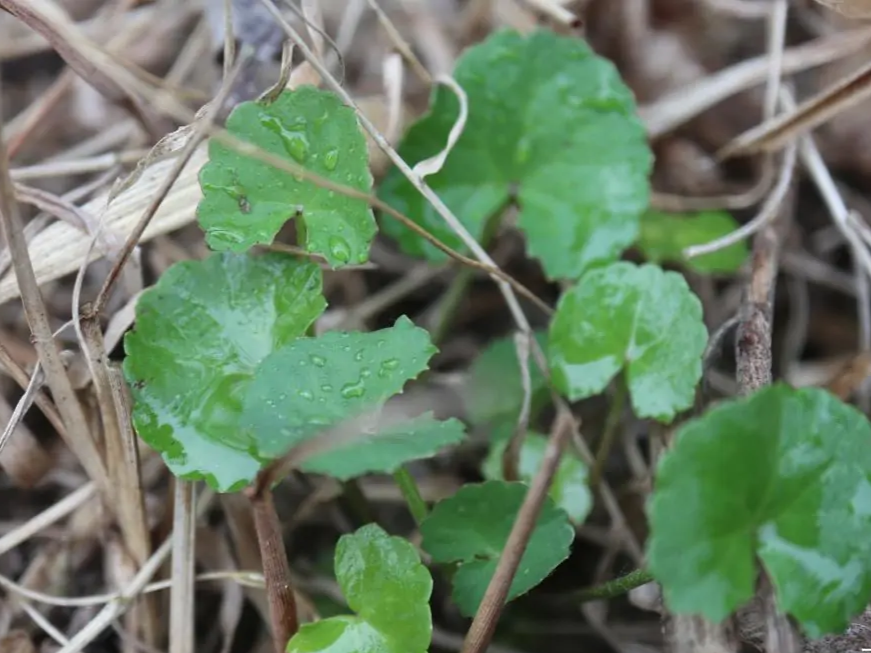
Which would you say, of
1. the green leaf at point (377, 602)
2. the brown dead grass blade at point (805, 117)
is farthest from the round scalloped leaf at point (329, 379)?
the brown dead grass blade at point (805, 117)

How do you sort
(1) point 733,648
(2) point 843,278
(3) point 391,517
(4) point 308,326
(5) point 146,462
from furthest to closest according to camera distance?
(2) point 843,278 → (3) point 391,517 → (5) point 146,462 → (4) point 308,326 → (1) point 733,648

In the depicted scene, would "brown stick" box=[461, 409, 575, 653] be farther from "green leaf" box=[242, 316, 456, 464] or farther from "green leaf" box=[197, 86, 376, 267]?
"green leaf" box=[197, 86, 376, 267]

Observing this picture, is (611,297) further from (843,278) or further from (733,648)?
(843,278)

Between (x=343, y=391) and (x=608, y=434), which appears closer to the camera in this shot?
(x=343, y=391)

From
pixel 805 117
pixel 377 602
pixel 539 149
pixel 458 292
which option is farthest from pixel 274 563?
pixel 805 117

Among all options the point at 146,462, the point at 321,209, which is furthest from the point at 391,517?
the point at 321,209

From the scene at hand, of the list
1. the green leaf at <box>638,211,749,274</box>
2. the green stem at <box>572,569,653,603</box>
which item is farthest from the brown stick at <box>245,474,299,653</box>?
the green leaf at <box>638,211,749,274</box>

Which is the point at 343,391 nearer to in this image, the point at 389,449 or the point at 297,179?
the point at 389,449
